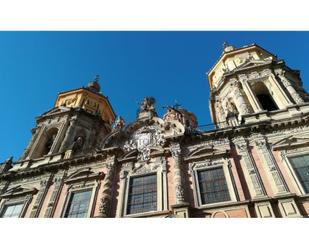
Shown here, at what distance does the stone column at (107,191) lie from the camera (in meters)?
12.7

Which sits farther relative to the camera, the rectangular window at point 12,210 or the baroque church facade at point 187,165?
the rectangular window at point 12,210

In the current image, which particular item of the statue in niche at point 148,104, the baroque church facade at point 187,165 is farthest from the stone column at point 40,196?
the statue in niche at point 148,104

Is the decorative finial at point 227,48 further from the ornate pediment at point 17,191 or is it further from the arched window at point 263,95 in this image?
the ornate pediment at point 17,191

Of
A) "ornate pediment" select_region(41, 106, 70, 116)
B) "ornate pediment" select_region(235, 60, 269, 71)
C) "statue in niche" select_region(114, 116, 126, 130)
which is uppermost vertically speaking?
"ornate pediment" select_region(235, 60, 269, 71)

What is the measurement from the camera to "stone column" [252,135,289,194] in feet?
37.8

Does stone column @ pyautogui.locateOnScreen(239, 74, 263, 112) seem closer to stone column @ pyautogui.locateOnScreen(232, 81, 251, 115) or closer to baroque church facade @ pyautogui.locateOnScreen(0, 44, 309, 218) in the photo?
baroque church facade @ pyautogui.locateOnScreen(0, 44, 309, 218)

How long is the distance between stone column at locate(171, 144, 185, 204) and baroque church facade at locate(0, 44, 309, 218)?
51mm

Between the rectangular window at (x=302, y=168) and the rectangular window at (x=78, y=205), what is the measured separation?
959 centimetres

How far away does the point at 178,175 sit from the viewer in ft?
43.3

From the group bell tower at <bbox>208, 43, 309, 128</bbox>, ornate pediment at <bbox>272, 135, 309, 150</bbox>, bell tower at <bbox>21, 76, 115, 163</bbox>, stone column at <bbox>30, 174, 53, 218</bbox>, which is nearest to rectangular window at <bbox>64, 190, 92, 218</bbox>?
stone column at <bbox>30, 174, 53, 218</bbox>
